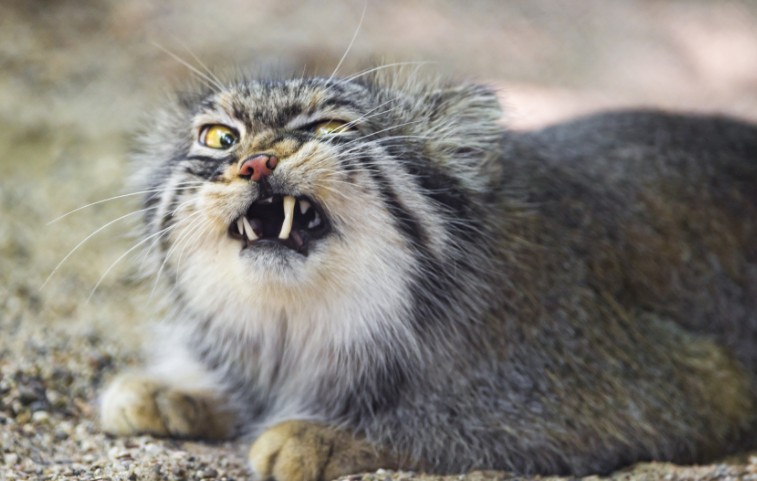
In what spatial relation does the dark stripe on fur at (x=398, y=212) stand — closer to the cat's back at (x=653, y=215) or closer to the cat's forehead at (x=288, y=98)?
the cat's forehead at (x=288, y=98)

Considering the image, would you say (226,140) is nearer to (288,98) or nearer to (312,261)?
(288,98)

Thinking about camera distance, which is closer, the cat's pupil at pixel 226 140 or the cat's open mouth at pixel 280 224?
the cat's open mouth at pixel 280 224

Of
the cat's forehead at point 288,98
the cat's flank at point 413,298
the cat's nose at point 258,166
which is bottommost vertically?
the cat's flank at point 413,298

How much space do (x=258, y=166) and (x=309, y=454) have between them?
1111 millimetres

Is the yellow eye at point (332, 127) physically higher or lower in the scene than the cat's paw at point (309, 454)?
higher

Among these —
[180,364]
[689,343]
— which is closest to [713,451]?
[689,343]

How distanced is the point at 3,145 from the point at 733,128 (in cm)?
511

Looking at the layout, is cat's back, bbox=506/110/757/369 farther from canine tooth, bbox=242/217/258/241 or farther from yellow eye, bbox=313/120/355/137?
canine tooth, bbox=242/217/258/241

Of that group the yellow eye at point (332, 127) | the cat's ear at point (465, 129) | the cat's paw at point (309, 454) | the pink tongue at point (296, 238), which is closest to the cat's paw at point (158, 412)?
the cat's paw at point (309, 454)

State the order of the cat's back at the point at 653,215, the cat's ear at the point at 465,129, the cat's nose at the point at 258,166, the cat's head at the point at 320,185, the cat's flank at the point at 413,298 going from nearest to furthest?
the cat's nose at the point at 258,166 < the cat's head at the point at 320,185 < the cat's flank at the point at 413,298 < the cat's ear at the point at 465,129 < the cat's back at the point at 653,215

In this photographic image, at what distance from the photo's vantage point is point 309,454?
136 inches

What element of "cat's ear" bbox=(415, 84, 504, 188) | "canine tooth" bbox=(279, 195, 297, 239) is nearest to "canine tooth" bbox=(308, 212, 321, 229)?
"canine tooth" bbox=(279, 195, 297, 239)

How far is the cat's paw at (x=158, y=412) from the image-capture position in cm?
391

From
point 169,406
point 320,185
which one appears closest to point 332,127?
point 320,185
